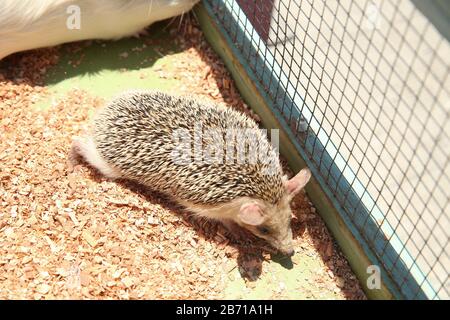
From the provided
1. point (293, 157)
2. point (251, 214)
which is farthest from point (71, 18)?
point (251, 214)

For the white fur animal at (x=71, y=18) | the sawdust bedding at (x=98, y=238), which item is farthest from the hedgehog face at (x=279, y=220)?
the white fur animal at (x=71, y=18)

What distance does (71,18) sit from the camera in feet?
18.4

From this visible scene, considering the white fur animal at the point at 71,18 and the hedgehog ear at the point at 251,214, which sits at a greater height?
the white fur animal at the point at 71,18

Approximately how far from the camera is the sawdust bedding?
452cm

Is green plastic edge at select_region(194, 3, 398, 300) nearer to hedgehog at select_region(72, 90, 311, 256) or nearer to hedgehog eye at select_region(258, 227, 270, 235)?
hedgehog at select_region(72, 90, 311, 256)

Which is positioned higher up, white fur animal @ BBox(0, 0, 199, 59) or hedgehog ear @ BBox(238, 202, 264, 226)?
white fur animal @ BBox(0, 0, 199, 59)

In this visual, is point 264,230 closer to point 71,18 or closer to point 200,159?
point 200,159

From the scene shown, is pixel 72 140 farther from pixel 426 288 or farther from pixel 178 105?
pixel 426 288

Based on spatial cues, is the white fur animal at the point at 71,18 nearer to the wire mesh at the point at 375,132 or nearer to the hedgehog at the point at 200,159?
the wire mesh at the point at 375,132

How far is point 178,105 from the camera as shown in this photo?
5012 millimetres

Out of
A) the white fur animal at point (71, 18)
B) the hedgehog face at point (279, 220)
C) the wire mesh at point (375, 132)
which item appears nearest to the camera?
the wire mesh at point (375, 132)

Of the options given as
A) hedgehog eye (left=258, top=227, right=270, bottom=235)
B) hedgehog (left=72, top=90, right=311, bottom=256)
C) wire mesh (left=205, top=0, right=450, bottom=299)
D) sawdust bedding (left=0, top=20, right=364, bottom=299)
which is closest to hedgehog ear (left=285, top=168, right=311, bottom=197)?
hedgehog (left=72, top=90, right=311, bottom=256)

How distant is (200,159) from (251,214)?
1.98ft

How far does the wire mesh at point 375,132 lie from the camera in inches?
175
